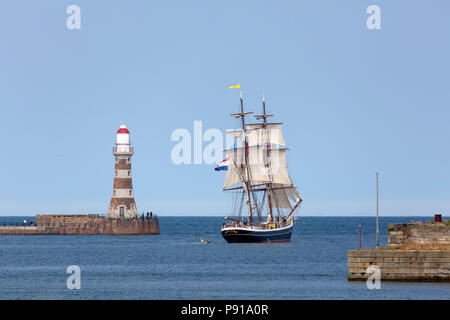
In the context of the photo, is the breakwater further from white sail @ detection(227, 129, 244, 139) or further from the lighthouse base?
the lighthouse base

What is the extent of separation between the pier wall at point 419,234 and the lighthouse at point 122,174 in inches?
3151

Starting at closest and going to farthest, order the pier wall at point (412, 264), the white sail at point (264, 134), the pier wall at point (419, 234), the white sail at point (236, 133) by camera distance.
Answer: the pier wall at point (412, 264) → the pier wall at point (419, 234) → the white sail at point (236, 133) → the white sail at point (264, 134)

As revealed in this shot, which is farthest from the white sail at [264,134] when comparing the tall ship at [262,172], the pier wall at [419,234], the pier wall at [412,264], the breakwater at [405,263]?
the pier wall at [412,264]

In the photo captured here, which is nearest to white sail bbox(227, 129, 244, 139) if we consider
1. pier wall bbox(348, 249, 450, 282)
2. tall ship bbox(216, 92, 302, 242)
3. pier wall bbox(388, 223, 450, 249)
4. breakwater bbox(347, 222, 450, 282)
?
tall ship bbox(216, 92, 302, 242)

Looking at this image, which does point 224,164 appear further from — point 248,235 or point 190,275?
point 190,275

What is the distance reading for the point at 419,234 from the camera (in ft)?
197

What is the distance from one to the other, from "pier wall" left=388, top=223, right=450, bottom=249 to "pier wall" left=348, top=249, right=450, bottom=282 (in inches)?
220

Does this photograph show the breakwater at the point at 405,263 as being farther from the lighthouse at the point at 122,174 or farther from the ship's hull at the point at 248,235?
the lighthouse at the point at 122,174

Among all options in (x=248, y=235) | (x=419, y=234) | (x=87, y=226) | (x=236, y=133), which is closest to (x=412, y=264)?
(x=419, y=234)

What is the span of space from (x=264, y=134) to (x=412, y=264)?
85.6 metres

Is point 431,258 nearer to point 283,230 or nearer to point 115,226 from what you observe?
point 283,230

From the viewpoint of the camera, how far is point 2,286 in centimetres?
6147

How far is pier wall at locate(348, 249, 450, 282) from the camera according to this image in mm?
51438

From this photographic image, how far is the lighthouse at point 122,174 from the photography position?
138 m
